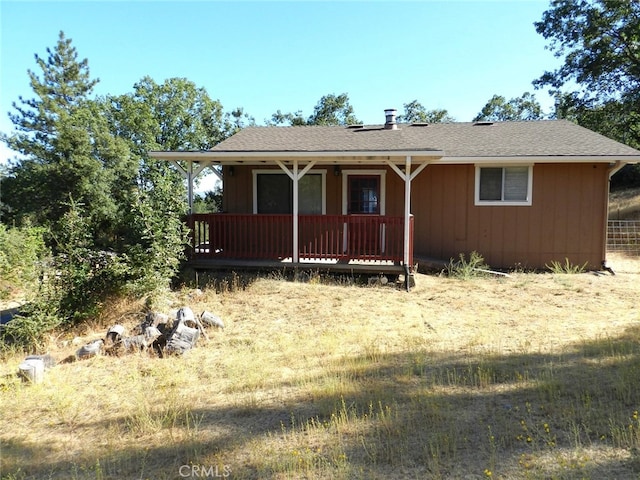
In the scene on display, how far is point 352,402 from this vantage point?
3.71m

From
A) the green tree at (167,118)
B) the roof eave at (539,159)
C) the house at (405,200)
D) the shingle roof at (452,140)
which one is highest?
the green tree at (167,118)

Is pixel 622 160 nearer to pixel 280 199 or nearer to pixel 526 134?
pixel 526 134

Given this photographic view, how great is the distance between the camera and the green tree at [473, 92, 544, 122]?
34.1m

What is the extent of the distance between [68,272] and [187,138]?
22.4 meters

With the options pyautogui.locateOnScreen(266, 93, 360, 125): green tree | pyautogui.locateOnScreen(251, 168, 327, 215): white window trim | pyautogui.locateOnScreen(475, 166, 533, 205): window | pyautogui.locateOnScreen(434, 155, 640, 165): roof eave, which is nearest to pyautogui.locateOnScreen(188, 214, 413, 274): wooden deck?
pyautogui.locateOnScreen(251, 168, 327, 215): white window trim

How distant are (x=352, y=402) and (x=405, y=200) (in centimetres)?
590

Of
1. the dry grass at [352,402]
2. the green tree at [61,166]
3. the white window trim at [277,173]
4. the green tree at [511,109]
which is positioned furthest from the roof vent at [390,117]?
the green tree at [511,109]

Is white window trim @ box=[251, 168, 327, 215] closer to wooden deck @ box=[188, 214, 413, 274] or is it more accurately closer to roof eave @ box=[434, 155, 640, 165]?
wooden deck @ box=[188, 214, 413, 274]

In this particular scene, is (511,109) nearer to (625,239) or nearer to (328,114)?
(328,114)

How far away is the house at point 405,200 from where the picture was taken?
897 cm

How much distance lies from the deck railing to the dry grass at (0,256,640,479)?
7.72 ft

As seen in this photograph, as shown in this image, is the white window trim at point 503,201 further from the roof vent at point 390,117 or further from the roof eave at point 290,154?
the roof vent at point 390,117

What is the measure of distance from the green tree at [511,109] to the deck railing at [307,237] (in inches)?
1149

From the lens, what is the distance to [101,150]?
20766 mm
